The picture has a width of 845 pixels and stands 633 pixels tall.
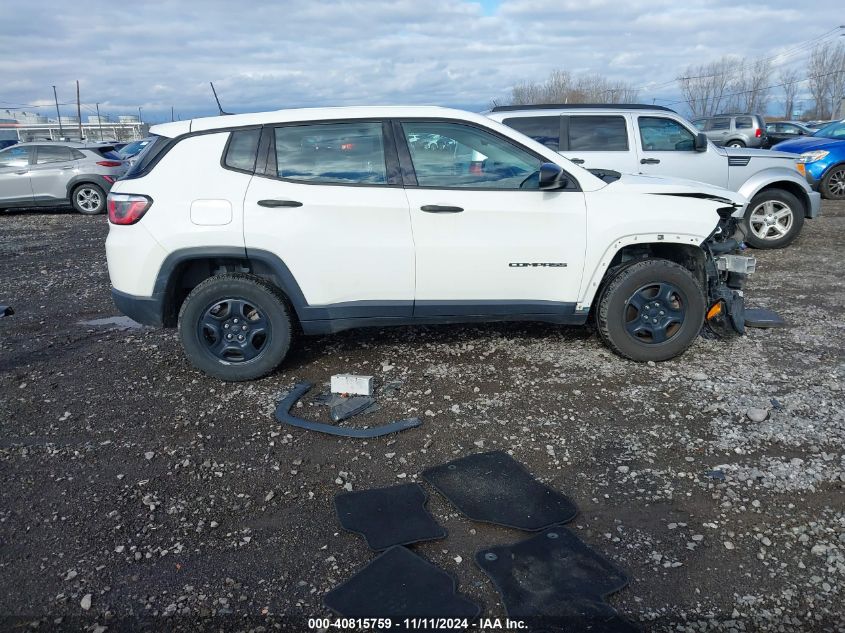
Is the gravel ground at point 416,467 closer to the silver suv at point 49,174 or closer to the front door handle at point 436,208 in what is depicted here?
the front door handle at point 436,208

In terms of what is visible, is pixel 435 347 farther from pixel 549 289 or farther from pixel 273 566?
pixel 273 566

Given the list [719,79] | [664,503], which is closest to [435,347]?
[664,503]

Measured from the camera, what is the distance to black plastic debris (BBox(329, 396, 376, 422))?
4289 mm

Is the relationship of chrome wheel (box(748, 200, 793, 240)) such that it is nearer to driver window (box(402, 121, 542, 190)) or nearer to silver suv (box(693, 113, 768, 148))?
driver window (box(402, 121, 542, 190))

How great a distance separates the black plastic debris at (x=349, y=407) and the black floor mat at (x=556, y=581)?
1.58 meters

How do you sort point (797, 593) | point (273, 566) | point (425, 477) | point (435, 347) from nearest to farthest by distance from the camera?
point (797, 593) → point (273, 566) → point (425, 477) → point (435, 347)

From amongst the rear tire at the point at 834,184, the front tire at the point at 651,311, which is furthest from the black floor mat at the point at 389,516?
the rear tire at the point at 834,184

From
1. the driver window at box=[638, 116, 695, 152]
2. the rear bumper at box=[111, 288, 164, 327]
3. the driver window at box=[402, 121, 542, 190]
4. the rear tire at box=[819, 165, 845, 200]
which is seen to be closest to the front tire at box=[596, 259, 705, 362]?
the driver window at box=[402, 121, 542, 190]

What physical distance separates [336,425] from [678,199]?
2970 mm

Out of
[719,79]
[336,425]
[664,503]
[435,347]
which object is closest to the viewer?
[664,503]

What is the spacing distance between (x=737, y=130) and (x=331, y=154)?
A: 2219 cm

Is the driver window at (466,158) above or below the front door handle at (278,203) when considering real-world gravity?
above

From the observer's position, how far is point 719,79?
7281 centimetres

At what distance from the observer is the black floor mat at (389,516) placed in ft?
10.1
